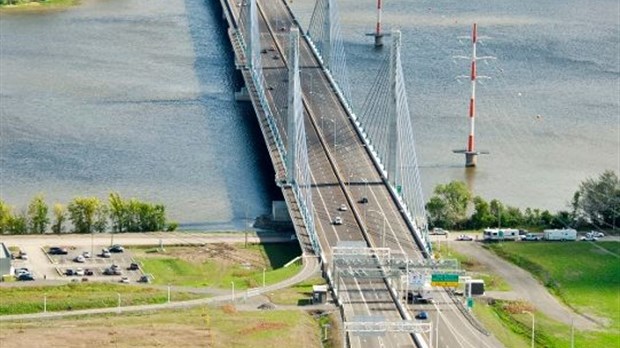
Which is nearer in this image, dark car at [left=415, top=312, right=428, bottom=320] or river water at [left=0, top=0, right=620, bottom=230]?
dark car at [left=415, top=312, right=428, bottom=320]

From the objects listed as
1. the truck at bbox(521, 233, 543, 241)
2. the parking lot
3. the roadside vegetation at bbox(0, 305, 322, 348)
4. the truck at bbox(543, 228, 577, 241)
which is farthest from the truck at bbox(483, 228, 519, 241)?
the parking lot

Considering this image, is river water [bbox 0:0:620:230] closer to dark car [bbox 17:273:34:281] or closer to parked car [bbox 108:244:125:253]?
parked car [bbox 108:244:125:253]

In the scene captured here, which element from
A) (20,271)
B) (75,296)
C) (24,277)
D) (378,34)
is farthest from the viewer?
(378,34)

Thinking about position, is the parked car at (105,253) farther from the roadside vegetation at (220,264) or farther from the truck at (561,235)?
the truck at (561,235)

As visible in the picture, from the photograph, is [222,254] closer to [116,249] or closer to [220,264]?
[220,264]

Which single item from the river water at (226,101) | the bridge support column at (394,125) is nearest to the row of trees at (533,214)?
the bridge support column at (394,125)

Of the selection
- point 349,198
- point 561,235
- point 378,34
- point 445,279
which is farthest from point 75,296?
point 378,34
